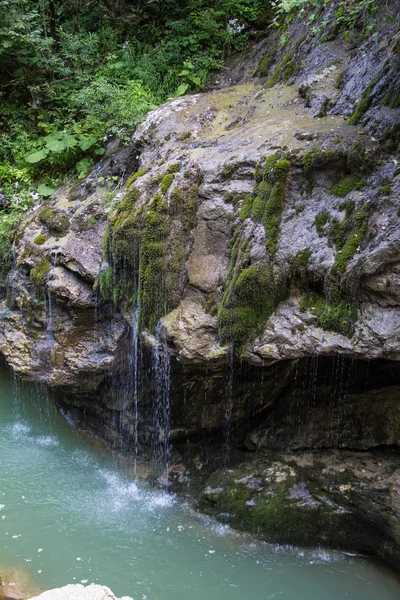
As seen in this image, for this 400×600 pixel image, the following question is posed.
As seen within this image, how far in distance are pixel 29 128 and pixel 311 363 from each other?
7.85 meters

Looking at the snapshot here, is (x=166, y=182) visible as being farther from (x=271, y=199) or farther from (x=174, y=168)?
(x=271, y=199)

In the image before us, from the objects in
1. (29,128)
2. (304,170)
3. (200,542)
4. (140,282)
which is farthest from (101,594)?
Result: (29,128)

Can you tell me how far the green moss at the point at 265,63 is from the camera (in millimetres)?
8242

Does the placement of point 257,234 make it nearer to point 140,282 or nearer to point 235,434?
point 140,282

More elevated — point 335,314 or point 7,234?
point 7,234

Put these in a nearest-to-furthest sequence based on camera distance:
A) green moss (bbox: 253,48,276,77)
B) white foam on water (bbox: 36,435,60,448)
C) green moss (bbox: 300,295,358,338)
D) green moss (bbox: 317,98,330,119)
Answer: green moss (bbox: 300,295,358,338) → green moss (bbox: 317,98,330,119) → white foam on water (bbox: 36,435,60,448) → green moss (bbox: 253,48,276,77)

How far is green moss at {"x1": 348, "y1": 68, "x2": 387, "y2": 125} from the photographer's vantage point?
5590 mm

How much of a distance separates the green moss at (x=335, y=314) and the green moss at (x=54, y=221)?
4450 millimetres

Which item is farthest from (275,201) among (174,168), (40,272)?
(40,272)

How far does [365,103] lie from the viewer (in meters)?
5.61

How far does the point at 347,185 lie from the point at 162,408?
3.93 m

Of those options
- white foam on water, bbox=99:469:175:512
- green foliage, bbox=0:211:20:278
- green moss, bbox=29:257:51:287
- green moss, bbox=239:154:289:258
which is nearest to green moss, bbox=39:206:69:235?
green moss, bbox=29:257:51:287

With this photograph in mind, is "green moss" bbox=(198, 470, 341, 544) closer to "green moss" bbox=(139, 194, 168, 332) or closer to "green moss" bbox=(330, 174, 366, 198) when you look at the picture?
"green moss" bbox=(139, 194, 168, 332)

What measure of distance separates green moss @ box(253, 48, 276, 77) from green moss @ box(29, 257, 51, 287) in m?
4.88
